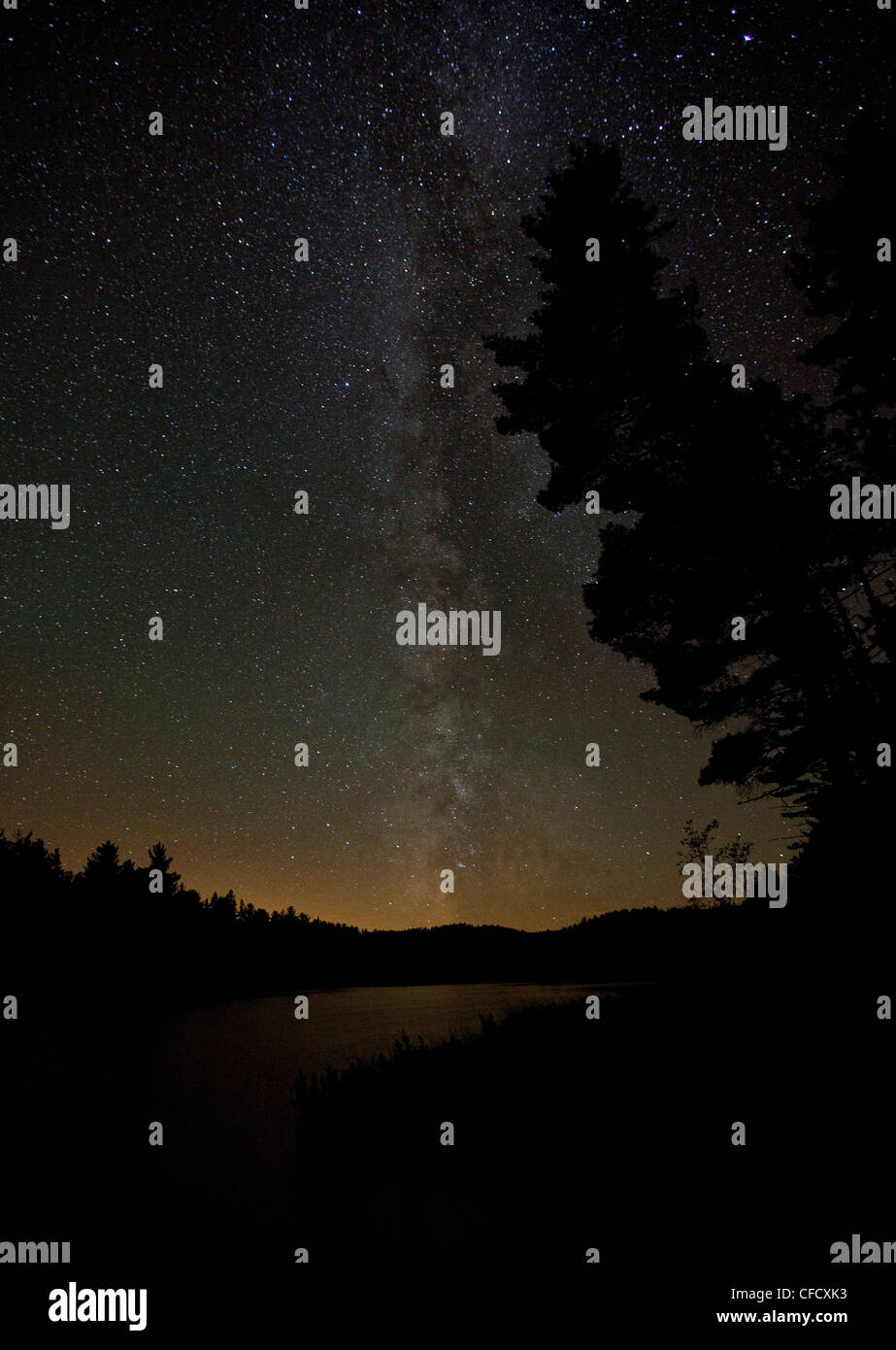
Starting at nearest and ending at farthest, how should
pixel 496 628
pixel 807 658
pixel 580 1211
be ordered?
pixel 580 1211 < pixel 807 658 < pixel 496 628

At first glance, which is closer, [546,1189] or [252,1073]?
[546,1189]

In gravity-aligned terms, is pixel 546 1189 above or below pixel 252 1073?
above

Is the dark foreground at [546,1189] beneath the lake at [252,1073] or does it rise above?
above

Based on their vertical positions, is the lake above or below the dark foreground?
below

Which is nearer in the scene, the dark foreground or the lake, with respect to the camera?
the dark foreground

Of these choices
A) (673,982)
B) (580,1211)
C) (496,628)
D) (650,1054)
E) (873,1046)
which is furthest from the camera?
(673,982)

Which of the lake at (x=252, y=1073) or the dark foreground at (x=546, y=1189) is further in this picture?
the lake at (x=252, y=1073)

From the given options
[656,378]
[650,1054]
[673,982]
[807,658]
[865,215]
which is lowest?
[673,982]

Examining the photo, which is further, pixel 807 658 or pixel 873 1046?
pixel 807 658

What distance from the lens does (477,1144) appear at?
9.92 meters

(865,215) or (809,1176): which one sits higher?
(865,215)
